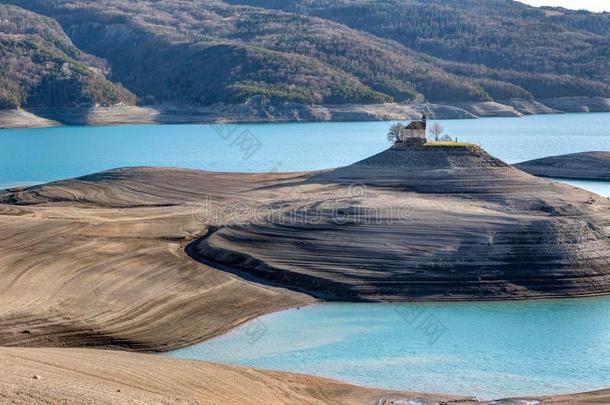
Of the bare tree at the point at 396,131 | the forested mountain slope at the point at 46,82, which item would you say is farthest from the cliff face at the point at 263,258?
the forested mountain slope at the point at 46,82

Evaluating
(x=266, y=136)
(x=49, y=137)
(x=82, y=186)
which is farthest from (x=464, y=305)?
(x=49, y=137)

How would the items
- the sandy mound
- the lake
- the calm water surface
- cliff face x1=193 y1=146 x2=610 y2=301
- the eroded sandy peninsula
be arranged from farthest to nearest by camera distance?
1. the lake
2. the sandy mound
3. cliff face x1=193 y1=146 x2=610 y2=301
4. the calm water surface
5. the eroded sandy peninsula

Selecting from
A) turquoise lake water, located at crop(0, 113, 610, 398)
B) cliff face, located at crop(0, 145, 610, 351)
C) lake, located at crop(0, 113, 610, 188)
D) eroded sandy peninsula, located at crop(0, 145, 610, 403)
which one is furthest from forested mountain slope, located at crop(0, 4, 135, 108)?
turquoise lake water, located at crop(0, 113, 610, 398)

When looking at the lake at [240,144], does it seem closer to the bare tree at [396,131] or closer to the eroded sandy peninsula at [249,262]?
the bare tree at [396,131]

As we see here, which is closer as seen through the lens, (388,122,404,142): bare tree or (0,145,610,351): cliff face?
(0,145,610,351): cliff face

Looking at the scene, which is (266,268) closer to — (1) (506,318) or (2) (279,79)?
(1) (506,318)

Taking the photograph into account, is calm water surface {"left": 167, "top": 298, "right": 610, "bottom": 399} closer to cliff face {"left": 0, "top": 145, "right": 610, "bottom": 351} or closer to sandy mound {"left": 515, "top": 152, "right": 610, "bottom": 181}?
cliff face {"left": 0, "top": 145, "right": 610, "bottom": 351}

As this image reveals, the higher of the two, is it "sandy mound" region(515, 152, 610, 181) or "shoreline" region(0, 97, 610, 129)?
"sandy mound" region(515, 152, 610, 181)
